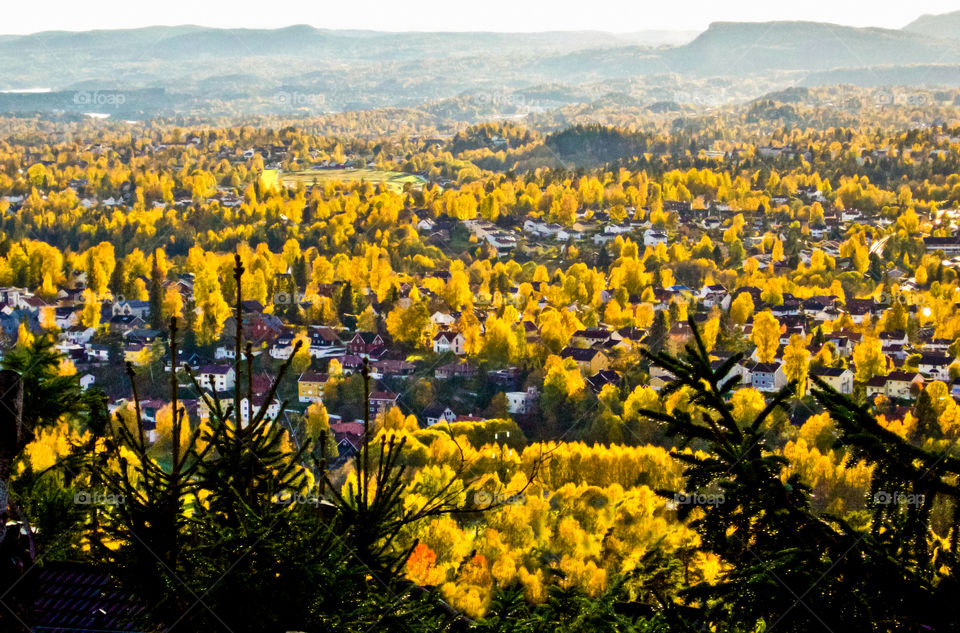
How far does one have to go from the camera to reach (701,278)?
63594 millimetres

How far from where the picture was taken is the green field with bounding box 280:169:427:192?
342 ft

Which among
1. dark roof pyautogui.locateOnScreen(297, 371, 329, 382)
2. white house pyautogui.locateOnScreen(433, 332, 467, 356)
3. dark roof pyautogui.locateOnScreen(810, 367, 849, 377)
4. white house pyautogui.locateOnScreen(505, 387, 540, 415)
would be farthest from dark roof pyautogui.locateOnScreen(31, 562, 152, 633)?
white house pyautogui.locateOnScreen(433, 332, 467, 356)

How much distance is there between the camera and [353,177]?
110062 millimetres

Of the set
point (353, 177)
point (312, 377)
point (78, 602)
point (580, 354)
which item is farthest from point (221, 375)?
point (353, 177)

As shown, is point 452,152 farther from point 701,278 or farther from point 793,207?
point 701,278

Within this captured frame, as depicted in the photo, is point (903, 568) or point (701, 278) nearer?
point (903, 568)

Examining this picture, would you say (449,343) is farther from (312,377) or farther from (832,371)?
(832,371)

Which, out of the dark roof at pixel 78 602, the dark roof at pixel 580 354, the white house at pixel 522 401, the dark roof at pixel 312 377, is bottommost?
the white house at pixel 522 401

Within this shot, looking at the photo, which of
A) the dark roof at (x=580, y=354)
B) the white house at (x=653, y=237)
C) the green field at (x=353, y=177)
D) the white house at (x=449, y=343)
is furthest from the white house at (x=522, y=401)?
the green field at (x=353, y=177)

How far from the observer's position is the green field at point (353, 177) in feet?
342

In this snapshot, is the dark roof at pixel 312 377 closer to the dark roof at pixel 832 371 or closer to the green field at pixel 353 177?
the dark roof at pixel 832 371

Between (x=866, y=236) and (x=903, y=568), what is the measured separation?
75.0 m

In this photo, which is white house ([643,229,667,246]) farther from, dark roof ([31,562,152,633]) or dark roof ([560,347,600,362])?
dark roof ([31,562,152,633])

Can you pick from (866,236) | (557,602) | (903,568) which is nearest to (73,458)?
(557,602)
